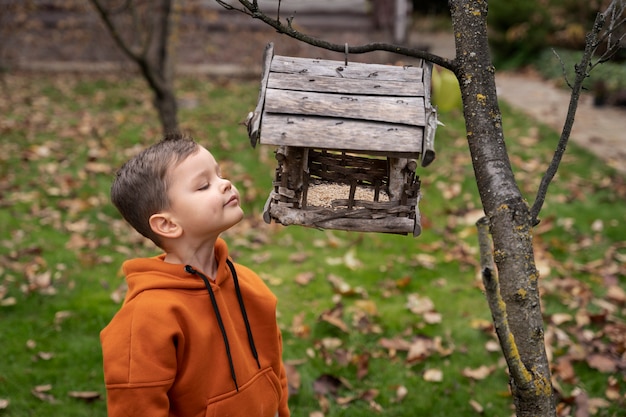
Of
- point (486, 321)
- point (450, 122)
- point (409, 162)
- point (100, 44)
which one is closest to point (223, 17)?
point (100, 44)

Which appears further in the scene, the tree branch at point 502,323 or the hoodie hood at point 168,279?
the hoodie hood at point 168,279

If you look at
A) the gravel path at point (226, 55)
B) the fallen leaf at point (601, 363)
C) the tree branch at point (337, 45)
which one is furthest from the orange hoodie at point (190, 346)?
the gravel path at point (226, 55)

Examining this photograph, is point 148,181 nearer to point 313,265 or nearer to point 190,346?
point 190,346

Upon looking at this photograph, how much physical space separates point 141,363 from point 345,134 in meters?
0.84

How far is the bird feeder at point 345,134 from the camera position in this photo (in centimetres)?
162

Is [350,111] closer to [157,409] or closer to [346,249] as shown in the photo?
[157,409]

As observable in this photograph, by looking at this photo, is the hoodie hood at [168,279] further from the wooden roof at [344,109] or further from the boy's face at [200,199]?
the wooden roof at [344,109]

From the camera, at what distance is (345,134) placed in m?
1.62

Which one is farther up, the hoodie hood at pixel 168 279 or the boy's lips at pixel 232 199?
the boy's lips at pixel 232 199

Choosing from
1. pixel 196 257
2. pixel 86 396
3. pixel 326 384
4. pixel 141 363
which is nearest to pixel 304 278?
pixel 326 384

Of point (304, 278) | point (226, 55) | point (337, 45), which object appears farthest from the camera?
A: point (226, 55)

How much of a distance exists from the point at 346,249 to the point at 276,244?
1.87ft

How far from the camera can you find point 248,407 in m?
1.84

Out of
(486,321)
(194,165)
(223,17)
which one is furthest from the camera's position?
(223,17)
